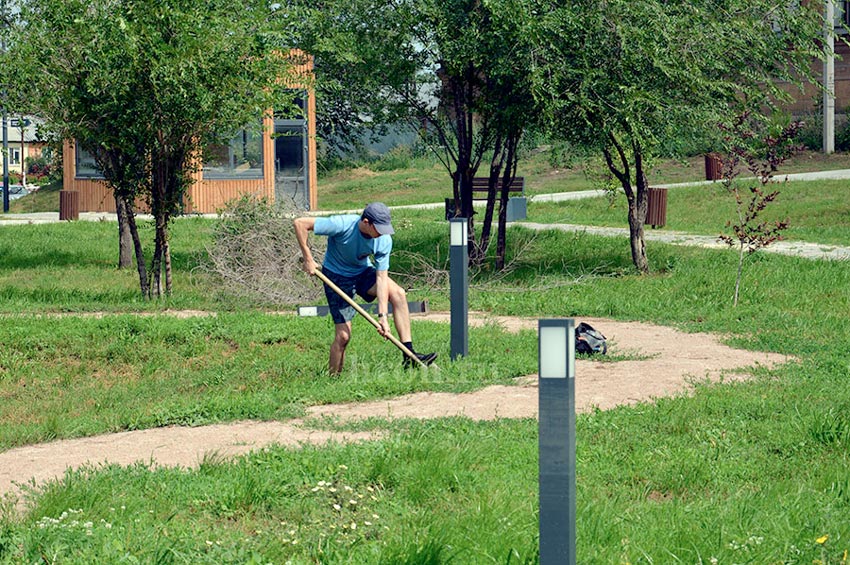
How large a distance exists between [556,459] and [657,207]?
20.4 metres

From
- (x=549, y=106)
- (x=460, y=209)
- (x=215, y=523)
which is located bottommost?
(x=215, y=523)

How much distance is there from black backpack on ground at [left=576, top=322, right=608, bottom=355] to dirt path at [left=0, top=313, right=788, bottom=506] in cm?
15

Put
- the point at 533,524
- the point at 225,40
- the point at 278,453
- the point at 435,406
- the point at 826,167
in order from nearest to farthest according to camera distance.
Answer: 1. the point at 533,524
2. the point at 278,453
3. the point at 435,406
4. the point at 225,40
5. the point at 826,167

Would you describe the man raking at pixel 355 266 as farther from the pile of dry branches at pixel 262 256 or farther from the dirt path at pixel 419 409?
the pile of dry branches at pixel 262 256

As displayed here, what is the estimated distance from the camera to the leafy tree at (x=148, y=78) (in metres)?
14.2

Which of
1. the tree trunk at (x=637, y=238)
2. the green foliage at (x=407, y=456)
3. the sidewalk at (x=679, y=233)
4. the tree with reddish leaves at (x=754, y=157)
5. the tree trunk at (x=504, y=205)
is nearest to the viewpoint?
the green foliage at (x=407, y=456)

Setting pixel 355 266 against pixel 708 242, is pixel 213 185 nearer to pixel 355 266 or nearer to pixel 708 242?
pixel 708 242

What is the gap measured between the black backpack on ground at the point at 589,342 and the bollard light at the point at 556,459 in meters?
6.11

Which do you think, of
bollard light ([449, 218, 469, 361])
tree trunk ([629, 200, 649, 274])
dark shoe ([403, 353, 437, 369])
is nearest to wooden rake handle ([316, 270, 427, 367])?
dark shoe ([403, 353, 437, 369])

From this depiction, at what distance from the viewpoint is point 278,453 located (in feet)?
21.5

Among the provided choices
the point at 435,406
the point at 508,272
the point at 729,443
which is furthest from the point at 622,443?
the point at 508,272

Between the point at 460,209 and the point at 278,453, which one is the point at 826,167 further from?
the point at 278,453

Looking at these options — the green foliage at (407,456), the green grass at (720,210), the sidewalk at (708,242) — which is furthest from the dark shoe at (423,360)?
the green grass at (720,210)

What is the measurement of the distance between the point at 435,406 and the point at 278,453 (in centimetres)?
196
